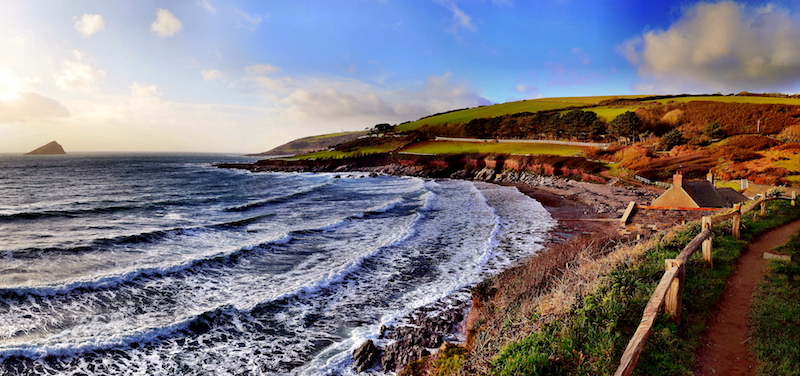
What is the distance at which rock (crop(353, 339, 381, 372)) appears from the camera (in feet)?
27.2

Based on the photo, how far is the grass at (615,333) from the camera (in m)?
5.41

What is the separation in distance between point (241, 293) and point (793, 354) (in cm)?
1355

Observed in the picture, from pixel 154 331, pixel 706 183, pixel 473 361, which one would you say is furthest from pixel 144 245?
pixel 706 183

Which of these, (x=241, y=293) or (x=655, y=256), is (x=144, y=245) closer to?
(x=241, y=293)

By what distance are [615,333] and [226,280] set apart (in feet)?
43.1

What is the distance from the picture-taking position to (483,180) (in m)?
53.6

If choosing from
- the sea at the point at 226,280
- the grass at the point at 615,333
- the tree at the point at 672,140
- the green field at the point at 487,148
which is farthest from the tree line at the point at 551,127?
the grass at the point at 615,333

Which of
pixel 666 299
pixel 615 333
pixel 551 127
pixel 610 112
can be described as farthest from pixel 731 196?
pixel 610 112

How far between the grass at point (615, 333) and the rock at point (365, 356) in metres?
3.50

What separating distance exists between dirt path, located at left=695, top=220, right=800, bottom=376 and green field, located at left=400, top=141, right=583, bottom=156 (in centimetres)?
4706

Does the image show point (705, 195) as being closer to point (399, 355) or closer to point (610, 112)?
point (399, 355)

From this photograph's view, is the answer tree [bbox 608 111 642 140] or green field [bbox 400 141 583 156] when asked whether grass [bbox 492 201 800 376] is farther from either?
tree [bbox 608 111 642 140]

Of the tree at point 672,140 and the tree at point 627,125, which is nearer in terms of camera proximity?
the tree at point 672,140

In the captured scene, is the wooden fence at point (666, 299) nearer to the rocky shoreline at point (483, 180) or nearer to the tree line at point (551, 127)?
the rocky shoreline at point (483, 180)
